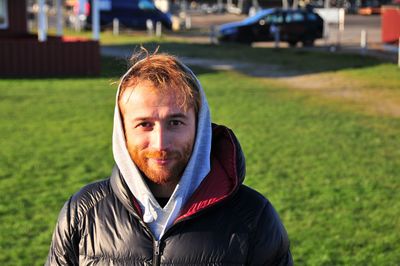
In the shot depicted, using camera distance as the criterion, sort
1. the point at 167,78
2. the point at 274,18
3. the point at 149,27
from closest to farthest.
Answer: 1. the point at 167,78
2. the point at 274,18
3. the point at 149,27

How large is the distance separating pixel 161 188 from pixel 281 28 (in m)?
29.8

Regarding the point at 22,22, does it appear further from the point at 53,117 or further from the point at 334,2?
the point at 334,2

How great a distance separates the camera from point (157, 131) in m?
2.32

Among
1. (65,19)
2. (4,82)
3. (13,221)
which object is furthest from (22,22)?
(65,19)

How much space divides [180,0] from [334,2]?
19.9m

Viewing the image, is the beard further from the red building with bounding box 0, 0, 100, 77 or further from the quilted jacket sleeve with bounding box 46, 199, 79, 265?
the red building with bounding box 0, 0, 100, 77

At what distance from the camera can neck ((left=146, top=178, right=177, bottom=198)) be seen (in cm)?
241

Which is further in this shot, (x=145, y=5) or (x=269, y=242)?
(x=145, y=5)

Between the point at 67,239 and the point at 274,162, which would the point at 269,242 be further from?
the point at 274,162

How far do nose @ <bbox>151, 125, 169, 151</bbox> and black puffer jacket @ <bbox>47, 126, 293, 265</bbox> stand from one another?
0.19 m

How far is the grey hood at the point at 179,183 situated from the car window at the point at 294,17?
2963 cm

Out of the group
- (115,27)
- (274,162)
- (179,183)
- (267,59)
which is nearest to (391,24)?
(267,59)

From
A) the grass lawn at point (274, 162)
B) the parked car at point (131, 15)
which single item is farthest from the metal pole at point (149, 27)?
the grass lawn at point (274, 162)

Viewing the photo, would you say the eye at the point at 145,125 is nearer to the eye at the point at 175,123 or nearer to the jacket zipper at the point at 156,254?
the eye at the point at 175,123
